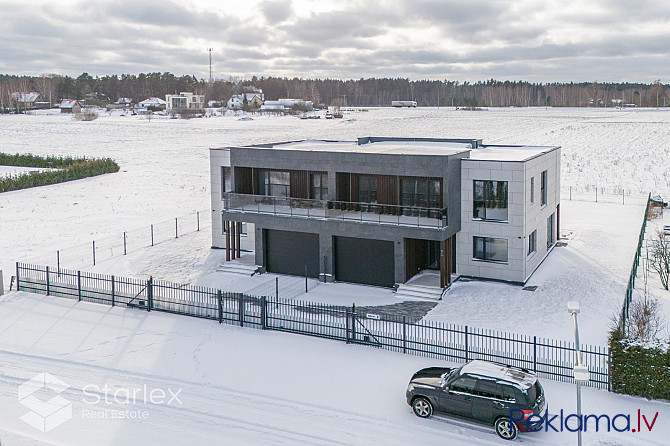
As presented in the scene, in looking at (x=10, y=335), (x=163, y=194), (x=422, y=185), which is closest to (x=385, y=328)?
(x=422, y=185)

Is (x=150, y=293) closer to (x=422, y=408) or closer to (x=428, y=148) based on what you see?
(x=422, y=408)

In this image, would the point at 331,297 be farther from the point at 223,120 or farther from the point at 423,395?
the point at 223,120

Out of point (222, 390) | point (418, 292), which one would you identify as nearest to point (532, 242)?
point (418, 292)

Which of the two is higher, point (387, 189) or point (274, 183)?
point (274, 183)

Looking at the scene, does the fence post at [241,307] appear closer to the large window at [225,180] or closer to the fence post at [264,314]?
the fence post at [264,314]

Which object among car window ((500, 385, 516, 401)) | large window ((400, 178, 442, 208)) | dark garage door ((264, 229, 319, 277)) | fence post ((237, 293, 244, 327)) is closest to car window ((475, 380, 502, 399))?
car window ((500, 385, 516, 401))

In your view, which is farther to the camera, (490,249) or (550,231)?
(550,231)

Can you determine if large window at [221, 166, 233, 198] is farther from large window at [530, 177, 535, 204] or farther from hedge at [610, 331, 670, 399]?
hedge at [610, 331, 670, 399]
